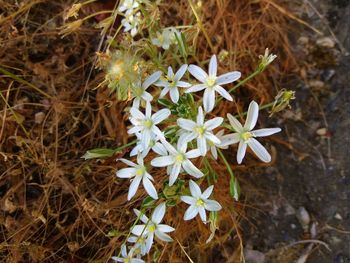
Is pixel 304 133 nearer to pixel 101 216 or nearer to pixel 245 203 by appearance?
pixel 245 203

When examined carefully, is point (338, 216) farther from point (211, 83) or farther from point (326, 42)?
point (211, 83)

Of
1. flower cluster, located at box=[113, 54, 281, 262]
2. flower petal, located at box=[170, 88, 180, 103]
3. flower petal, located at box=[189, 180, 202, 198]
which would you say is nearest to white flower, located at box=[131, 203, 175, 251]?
flower cluster, located at box=[113, 54, 281, 262]

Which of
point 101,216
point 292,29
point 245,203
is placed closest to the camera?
point 101,216

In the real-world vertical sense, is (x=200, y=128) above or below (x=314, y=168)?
above

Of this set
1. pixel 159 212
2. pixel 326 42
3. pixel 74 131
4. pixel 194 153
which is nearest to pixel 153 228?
pixel 159 212

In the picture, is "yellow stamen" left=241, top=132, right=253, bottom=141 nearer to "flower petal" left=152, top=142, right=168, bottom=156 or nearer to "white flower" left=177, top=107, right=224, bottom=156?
"white flower" left=177, top=107, right=224, bottom=156

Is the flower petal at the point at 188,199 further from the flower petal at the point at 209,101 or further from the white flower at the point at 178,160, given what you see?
the flower petal at the point at 209,101

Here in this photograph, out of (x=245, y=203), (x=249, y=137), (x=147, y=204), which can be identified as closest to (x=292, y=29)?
(x=245, y=203)
